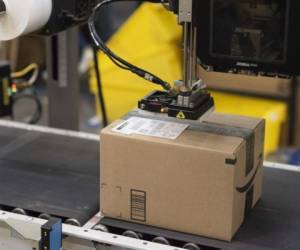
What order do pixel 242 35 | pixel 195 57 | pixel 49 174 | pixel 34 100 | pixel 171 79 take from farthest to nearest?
pixel 171 79 < pixel 34 100 < pixel 49 174 < pixel 195 57 < pixel 242 35

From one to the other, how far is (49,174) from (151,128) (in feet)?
1.38

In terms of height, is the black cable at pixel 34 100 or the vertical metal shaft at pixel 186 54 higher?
the vertical metal shaft at pixel 186 54

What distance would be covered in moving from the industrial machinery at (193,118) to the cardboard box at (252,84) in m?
1.62

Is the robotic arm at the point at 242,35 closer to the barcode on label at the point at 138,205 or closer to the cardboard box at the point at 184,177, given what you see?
the cardboard box at the point at 184,177

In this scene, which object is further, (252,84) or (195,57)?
(252,84)

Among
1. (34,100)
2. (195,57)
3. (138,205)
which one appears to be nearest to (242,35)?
(195,57)

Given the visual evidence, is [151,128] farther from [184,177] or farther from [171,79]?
[171,79]

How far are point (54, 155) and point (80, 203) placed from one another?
35 cm

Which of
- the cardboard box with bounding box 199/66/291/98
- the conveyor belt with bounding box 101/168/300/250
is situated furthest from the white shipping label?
the cardboard box with bounding box 199/66/291/98

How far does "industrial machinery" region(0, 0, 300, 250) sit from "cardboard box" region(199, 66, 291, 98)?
162 cm

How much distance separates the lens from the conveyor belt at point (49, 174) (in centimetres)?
172

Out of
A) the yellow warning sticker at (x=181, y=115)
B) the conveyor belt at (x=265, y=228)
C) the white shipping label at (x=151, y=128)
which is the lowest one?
the conveyor belt at (x=265, y=228)

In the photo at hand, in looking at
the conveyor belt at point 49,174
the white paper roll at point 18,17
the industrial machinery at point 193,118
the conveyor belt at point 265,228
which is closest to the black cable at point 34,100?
the conveyor belt at point 49,174

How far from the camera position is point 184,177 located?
1.54m
